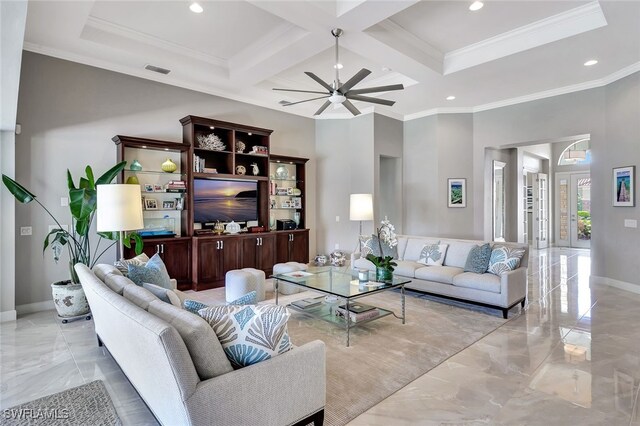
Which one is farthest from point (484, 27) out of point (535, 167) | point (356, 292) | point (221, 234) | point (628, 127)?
point (535, 167)

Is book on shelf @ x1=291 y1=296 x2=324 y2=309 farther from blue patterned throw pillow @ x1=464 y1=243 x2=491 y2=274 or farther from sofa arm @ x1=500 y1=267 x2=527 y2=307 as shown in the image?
sofa arm @ x1=500 y1=267 x2=527 y2=307

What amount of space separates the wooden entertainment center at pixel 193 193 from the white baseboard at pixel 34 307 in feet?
3.72

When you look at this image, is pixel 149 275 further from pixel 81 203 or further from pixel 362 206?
pixel 362 206

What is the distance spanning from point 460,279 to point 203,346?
3757mm

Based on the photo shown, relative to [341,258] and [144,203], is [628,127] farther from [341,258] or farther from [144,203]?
[144,203]

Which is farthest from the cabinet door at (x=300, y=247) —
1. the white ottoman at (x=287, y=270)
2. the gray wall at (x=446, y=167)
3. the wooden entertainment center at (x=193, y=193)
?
the gray wall at (x=446, y=167)

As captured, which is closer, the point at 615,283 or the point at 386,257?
the point at 386,257

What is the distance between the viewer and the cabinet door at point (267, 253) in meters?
6.21

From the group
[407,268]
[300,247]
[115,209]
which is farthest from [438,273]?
[115,209]

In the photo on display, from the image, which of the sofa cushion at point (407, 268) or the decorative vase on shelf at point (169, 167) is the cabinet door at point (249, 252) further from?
the sofa cushion at point (407, 268)

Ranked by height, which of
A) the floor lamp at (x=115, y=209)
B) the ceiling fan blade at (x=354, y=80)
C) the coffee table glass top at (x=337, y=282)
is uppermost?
the ceiling fan blade at (x=354, y=80)

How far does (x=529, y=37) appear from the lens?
4.54 meters

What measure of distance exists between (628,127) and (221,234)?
6.85m

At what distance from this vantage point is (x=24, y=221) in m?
4.39
